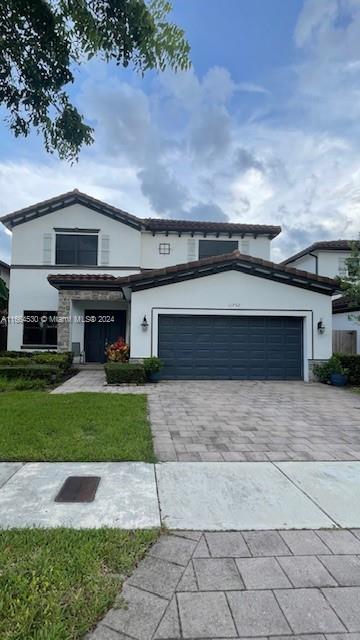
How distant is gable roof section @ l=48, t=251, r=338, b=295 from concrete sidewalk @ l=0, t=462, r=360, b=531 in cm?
891

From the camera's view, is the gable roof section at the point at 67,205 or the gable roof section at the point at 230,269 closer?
the gable roof section at the point at 230,269

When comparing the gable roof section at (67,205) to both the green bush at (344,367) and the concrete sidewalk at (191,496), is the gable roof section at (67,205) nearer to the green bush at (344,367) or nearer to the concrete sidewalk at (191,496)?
the green bush at (344,367)

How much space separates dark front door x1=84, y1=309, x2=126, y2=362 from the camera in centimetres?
1784

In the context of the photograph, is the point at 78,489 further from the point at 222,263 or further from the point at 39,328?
the point at 39,328

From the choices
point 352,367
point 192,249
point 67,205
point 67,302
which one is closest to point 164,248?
point 192,249

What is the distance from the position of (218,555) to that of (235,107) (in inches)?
520

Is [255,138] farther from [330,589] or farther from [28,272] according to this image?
[330,589]

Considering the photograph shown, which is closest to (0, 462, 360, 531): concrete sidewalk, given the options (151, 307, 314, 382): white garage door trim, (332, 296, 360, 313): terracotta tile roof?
(151, 307, 314, 382): white garage door trim

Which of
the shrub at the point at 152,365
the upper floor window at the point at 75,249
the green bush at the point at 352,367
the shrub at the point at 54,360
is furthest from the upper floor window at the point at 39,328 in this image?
the green bush at the point at 352,367

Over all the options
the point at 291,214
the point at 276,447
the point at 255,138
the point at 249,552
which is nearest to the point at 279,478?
the point at 276,447

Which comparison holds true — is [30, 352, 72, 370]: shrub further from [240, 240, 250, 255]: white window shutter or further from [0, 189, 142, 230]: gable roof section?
[240, 240, 250, 255]: white window shutter

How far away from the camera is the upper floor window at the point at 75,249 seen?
18273mm

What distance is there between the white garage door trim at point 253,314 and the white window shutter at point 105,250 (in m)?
6.36

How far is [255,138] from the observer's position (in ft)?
46.0
